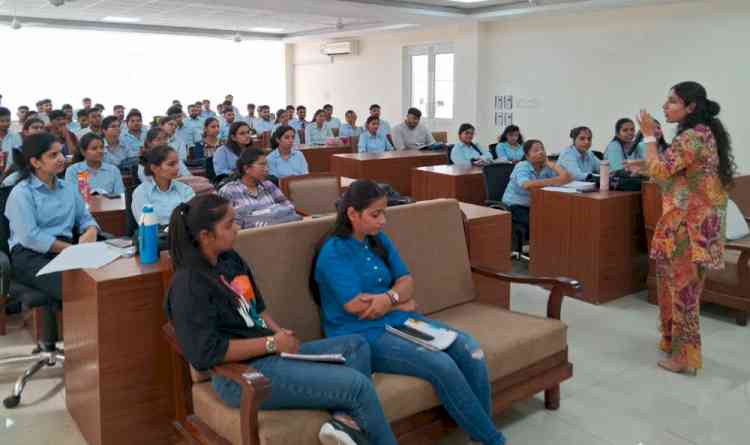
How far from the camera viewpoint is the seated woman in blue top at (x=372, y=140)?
27.8 ft

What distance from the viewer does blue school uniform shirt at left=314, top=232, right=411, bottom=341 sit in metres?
2.33

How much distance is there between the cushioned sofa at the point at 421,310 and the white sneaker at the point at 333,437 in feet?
0.10

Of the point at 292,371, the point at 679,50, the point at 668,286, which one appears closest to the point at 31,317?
the point at 292,371

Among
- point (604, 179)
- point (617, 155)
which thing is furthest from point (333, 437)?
point (617, 155)

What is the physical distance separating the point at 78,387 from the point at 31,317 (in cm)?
143

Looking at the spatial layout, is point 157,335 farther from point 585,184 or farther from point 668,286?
point 585,184

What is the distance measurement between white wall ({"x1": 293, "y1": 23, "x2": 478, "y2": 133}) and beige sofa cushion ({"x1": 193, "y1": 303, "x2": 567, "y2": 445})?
8.38 meters

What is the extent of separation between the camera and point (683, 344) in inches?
125

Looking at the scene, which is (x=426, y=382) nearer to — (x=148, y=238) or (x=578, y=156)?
(x=148, y=238)

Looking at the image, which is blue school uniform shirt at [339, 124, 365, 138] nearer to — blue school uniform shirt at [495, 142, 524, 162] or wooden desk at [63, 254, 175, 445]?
blue school uniform shirt at [495, 142, 524, 162]

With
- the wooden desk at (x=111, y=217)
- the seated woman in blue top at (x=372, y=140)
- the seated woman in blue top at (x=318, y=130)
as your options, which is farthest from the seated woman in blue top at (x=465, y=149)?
the wooden desk at (x=111, y=217)

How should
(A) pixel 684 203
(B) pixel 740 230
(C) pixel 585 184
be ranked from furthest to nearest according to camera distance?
1. (C) pixel 585 184
2. (B) pixel 740 230
3. (A) pixel 684 203

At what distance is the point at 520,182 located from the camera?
4984mm

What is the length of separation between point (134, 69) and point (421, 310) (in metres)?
12.1
